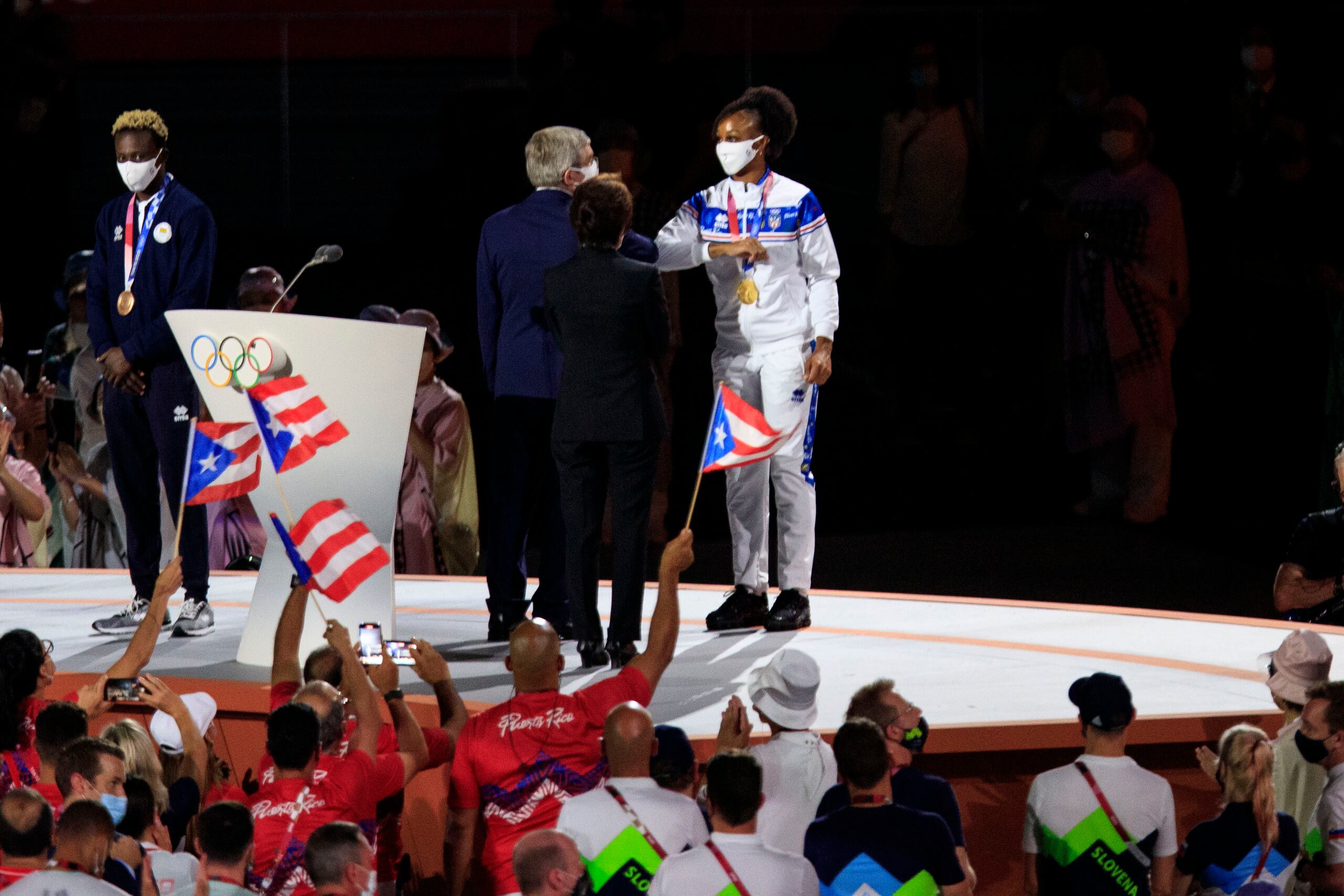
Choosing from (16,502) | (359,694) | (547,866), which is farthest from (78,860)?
(16,502)

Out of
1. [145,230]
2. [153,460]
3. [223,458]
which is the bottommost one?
[153,460]

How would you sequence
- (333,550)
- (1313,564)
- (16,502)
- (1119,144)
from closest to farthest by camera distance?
(333,550) → (1313,564) → (16,502) → (1119,144)

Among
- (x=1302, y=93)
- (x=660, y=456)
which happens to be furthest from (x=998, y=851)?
(x=1302, y=93)

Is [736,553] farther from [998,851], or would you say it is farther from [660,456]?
[660,456]

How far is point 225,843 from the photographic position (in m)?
3.74

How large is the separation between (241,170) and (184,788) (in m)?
7.13

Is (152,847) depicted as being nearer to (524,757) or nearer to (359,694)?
(359,694)

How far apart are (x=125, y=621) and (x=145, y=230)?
1.33 meters

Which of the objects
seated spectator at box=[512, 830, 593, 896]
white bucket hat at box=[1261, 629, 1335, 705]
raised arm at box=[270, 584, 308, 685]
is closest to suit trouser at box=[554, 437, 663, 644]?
raised arm at box=[270, 584, 308, 685]

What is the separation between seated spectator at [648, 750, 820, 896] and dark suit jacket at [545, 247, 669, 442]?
80.5 inches

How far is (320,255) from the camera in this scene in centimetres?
589

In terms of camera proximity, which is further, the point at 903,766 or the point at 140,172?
the point at 140,172

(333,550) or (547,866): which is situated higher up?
(333,550)

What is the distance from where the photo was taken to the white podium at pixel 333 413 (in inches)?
226
